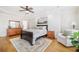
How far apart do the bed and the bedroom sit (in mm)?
57

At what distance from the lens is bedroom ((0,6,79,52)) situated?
1.92 metres

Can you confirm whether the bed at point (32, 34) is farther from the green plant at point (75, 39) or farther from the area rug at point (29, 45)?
the green plant at point (75, 39)

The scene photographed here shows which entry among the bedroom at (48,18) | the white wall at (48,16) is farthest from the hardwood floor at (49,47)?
the white wall at (48,16)

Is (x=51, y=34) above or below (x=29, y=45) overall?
above

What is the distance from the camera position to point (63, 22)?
1.96 metres

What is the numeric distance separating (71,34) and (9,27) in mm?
954

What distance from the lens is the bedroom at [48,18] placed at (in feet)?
6.31

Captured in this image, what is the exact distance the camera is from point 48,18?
1.97 meters

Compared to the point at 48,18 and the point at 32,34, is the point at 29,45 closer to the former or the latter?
the point at 32,34

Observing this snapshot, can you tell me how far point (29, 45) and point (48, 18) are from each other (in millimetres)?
511

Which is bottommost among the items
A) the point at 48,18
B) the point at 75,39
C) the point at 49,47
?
the point at 49,47

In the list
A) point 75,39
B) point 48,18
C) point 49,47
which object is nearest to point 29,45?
point 49,47
